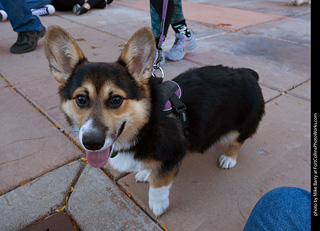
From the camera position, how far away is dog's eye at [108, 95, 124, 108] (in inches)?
75.4

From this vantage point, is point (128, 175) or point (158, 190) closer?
point (158, 190)

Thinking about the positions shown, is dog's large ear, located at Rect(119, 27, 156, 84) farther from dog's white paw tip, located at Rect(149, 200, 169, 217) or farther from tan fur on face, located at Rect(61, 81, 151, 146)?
dog's white paw tip, located at Rect(149, 200, 169, 217)

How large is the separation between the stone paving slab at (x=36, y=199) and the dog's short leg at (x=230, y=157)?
1.59 meters

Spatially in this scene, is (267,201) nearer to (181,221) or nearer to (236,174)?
(181,221)

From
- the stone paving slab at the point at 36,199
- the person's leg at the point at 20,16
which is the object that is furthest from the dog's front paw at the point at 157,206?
the person's leg at the point at 20,16

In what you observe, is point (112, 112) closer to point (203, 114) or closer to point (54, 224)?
point (203, 114)

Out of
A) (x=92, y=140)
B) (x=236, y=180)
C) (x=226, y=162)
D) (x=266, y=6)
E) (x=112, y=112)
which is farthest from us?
(x=266, y=6)

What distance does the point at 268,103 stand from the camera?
12.3 ft

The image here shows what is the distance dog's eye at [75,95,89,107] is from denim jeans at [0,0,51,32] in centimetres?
447

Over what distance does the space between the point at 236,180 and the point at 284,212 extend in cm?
133

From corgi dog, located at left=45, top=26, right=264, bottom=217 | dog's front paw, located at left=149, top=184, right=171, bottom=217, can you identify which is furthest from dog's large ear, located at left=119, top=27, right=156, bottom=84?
dog's front paw, located at left=149, top=184, right=171, bottom=217

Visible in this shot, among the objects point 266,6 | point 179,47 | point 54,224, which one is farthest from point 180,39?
point 266,6

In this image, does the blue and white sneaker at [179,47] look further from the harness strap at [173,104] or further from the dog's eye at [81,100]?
the dog's eye at [81,100]

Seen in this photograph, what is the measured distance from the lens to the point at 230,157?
2705mm
